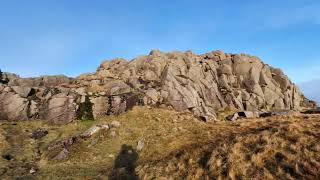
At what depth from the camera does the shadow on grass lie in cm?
2795

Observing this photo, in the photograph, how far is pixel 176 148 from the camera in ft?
106

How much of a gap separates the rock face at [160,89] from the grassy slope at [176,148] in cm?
347

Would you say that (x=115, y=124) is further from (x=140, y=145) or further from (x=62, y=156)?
(x=62, y=156)

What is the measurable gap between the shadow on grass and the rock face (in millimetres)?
14905

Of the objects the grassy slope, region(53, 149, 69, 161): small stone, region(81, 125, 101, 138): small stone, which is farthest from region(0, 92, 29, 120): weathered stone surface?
region(53, 149, 69, 161): small stone

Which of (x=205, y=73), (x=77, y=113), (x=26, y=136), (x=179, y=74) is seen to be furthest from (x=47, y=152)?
(x=205, y=73)

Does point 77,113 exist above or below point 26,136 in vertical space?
above

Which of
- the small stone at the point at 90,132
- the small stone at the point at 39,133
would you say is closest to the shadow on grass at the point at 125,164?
the small stone at the point at 90,132

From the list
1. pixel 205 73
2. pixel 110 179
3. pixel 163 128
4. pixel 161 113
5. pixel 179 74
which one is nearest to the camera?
pixel 110 179

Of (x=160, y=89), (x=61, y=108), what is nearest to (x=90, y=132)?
(x=61, y=108)

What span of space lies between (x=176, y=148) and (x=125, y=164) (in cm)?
489

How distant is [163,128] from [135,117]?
6420 millimetres

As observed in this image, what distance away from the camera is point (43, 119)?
49.3 m

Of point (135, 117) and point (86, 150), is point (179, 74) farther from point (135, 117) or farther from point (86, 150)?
point (86, 150)
